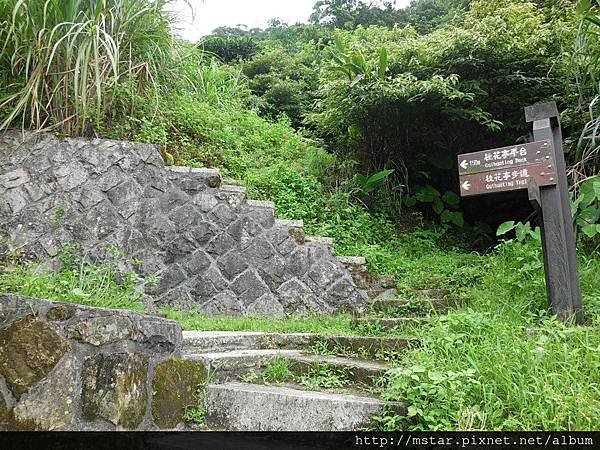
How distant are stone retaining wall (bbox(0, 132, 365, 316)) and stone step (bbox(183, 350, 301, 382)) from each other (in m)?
1.48

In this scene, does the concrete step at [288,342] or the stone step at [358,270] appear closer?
the concrete step at [288,342]

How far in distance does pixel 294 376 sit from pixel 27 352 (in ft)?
4.14

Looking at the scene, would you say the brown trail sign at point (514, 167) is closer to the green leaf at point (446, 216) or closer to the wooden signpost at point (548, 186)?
the wooden signpost at point (548, 186)

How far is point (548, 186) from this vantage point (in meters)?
3.09

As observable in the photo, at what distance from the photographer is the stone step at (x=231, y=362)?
2.43 m

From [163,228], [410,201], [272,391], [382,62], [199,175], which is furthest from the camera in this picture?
[410,201]

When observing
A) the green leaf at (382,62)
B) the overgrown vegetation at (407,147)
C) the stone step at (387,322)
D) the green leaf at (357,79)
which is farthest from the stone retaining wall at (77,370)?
the green leaf at (382,62)

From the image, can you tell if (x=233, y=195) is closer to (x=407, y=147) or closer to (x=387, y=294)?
(x=387, y=294)

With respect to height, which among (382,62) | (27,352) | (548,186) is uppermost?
(382,62)

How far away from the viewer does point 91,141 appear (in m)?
4.08

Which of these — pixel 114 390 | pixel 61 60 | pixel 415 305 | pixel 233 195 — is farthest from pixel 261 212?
pixel 114 390

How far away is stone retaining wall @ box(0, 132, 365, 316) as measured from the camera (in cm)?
384

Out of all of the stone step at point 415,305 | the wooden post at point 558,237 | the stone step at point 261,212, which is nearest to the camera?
the wooden post at point 558,237

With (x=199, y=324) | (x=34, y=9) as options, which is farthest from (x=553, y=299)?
(x=34, y=9)
